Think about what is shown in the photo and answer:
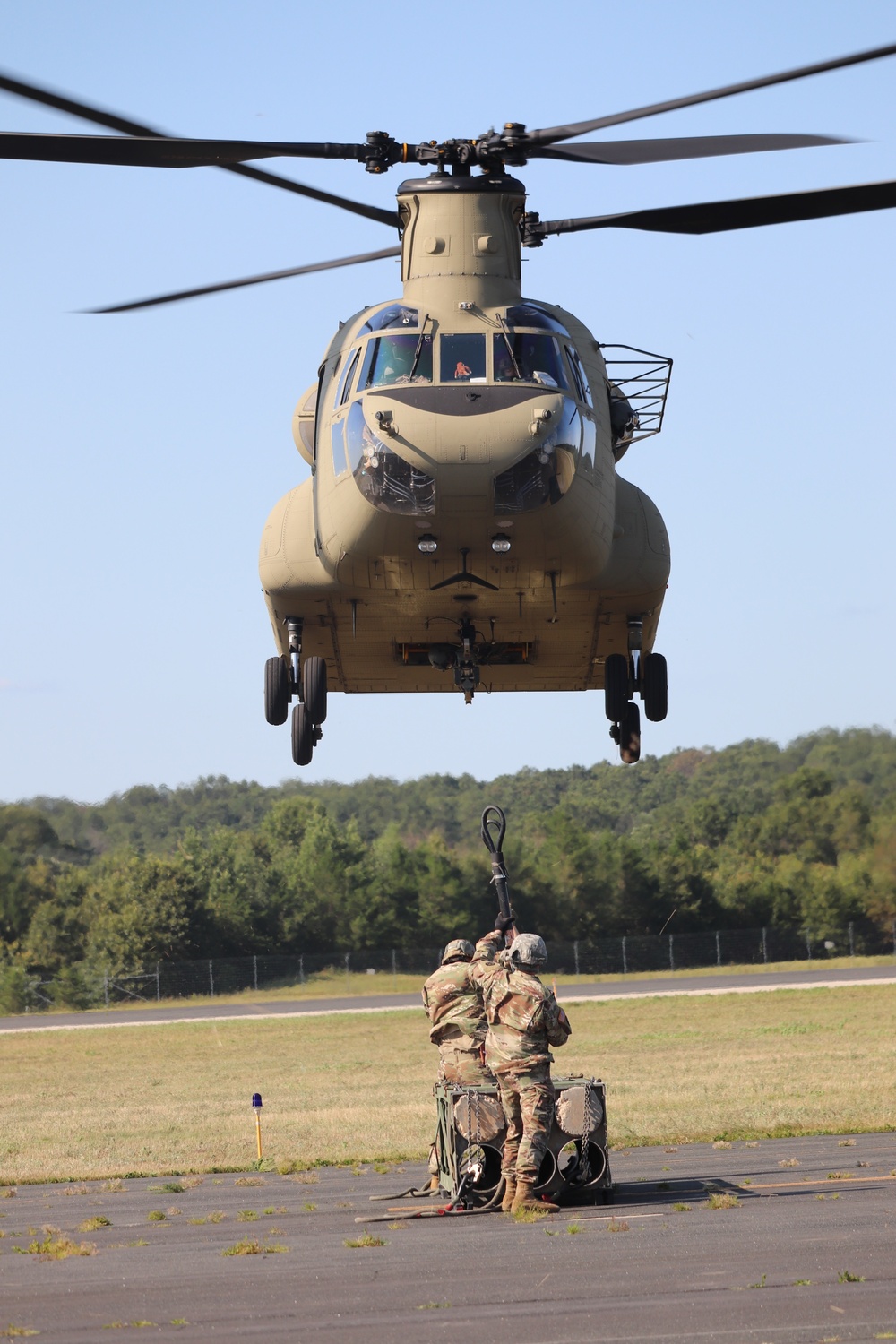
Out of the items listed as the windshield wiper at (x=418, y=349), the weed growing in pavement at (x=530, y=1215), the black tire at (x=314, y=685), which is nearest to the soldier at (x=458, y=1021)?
the weed growing in pavement at (x=530, y=1215)

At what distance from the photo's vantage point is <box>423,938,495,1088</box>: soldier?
13.9 m

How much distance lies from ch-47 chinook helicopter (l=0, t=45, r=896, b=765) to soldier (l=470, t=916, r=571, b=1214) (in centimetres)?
469

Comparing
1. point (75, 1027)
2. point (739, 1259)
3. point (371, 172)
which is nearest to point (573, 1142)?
point (739, 1259)

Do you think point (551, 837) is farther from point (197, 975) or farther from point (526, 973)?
point (526, 973)

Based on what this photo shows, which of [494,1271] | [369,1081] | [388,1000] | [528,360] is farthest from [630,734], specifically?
[388,1000]

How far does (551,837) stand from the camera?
73.9 meters

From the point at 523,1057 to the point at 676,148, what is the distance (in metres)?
8.89

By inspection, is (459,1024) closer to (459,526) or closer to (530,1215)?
(530,1215)

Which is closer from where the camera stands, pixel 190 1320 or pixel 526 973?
pixel 190 1320

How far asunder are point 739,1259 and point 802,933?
63.6 meters

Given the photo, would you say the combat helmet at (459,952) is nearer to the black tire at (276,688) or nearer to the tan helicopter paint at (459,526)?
the tan helicopter paint at (459,526)

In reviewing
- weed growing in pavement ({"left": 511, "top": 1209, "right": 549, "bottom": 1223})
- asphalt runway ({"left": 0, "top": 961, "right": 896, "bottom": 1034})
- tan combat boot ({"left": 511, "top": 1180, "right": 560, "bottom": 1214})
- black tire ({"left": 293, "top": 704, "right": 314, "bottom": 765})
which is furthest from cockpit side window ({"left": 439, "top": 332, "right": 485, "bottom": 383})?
asphalt runway ({"left": 0, "top": 961, "right": 896, "bottom": 1034})

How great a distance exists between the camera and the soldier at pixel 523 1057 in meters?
12.1

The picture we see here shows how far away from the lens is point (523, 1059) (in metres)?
12.2
